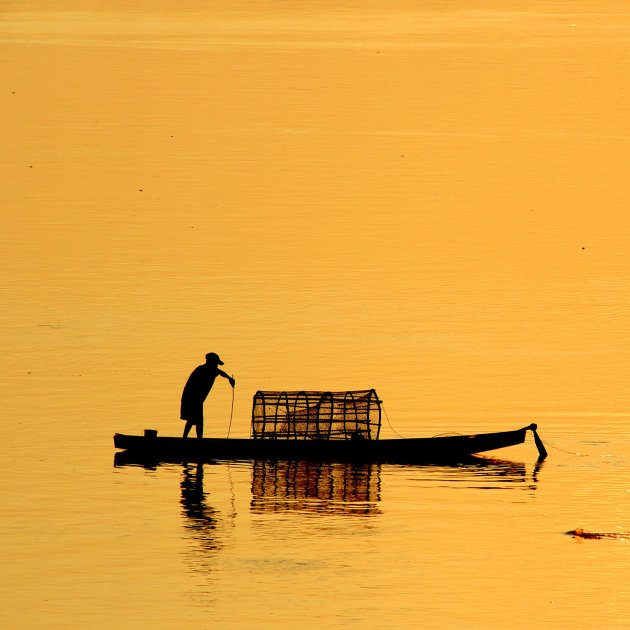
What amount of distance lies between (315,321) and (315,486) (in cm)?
1375

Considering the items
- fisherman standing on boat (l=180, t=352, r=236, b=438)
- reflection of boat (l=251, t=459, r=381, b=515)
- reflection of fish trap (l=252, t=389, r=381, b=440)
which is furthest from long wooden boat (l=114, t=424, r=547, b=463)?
fisherman standing on boat (l=180, t=352, r=236, b=438)

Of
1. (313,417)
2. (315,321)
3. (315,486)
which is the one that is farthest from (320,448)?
A: (315,321)

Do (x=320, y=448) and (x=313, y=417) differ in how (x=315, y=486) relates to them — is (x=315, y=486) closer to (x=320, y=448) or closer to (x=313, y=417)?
(x=320, y=448)

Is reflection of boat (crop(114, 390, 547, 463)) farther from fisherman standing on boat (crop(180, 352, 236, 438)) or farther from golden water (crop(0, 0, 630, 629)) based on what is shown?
fisherman standing on boat (crop(180, 352, 236, 438))

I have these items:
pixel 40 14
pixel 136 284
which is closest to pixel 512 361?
pixel 136 284

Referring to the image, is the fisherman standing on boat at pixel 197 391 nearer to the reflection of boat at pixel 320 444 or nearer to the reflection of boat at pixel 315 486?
the reflection of boat at pixel 320 444

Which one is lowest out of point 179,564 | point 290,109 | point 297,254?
point 179,564

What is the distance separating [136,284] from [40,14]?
307ft

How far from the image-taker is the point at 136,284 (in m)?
45.5

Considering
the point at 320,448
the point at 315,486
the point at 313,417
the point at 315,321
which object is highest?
the point at 315,321

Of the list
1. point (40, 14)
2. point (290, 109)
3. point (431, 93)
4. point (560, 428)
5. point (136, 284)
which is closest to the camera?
point (560, 428)

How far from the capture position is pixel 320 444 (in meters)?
29.9

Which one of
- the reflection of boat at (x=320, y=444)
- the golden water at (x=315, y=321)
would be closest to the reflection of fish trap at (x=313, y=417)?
the reflection of boat at (x=320, y=444)

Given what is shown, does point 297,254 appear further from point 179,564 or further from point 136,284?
point 179,564
